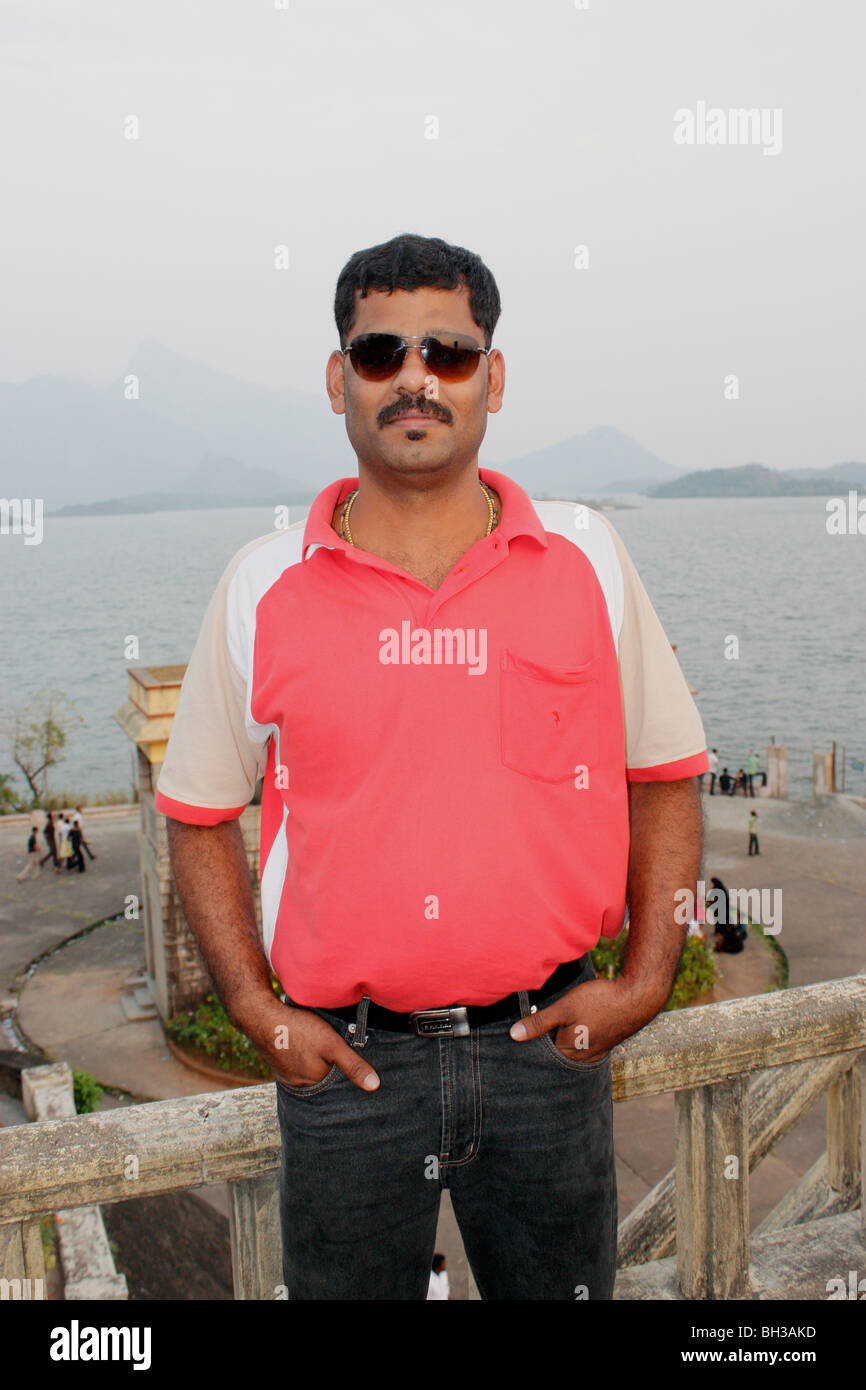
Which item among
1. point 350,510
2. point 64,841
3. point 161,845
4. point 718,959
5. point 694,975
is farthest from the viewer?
point 64,841

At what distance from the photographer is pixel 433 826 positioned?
2494 mm

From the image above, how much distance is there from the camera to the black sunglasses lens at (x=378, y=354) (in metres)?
2.79

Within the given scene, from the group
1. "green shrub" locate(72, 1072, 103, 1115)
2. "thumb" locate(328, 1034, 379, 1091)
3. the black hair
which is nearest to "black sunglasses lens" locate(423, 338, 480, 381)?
the black hair

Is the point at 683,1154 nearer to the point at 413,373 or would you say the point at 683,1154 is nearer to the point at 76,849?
the point at 413,373

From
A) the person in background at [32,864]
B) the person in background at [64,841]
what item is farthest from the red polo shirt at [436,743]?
the person in background at [32,864]

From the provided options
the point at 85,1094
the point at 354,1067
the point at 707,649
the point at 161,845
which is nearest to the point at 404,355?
the point at 354,1067

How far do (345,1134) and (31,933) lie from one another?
21.6 metres

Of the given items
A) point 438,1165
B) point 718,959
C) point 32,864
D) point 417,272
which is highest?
point 417,272

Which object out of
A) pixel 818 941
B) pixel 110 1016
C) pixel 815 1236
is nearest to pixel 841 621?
pixel 818 941

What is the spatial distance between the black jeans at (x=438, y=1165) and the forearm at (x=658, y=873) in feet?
1.09

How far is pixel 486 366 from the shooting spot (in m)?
2.92

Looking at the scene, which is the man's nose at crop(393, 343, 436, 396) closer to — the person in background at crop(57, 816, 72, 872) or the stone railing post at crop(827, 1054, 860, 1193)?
the stone railing post at crop(827, 1054, 860, 1193)

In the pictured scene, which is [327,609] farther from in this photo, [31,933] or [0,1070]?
[31,933]

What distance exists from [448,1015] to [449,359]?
5.47 feet
